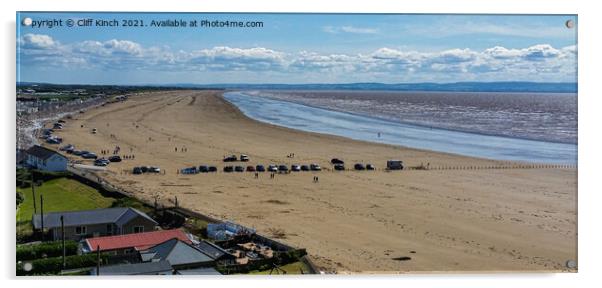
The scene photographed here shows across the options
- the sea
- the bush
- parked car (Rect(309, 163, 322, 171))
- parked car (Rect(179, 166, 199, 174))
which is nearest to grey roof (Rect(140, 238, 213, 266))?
the bush

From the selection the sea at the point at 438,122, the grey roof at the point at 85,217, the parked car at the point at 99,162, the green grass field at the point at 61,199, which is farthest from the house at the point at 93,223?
the sea at the point at 438,122

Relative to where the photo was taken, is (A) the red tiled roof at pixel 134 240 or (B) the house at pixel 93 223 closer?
(A) the red tiled roof at pixel 134 240

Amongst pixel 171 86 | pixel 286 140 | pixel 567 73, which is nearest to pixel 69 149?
pixel 171 86

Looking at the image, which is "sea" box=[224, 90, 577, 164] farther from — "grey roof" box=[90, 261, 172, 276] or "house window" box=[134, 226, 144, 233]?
"grey roof" box=[90, 261, 172, 276]

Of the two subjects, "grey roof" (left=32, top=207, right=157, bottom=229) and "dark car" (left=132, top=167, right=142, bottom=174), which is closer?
"grey roof" (left=32, top=207, right=157, bottom=229)

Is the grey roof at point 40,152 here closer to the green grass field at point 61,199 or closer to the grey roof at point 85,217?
the green grass field at point 61,199

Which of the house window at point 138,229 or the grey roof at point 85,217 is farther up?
the grey roof at point 85,217

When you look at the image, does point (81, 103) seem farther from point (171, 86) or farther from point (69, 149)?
point (171, 86)
